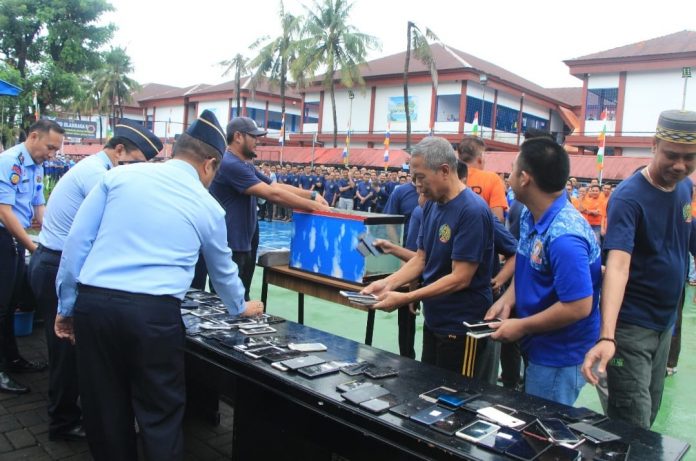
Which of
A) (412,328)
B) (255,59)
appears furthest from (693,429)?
(255,59)

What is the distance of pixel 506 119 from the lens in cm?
3077

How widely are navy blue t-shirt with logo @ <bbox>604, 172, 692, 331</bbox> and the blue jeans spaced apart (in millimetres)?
407

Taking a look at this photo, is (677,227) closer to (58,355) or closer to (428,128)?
(58,355)

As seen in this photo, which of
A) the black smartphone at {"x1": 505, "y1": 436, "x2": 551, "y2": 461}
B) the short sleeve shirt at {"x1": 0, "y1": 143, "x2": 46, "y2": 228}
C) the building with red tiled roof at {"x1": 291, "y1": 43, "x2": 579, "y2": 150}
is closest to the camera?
the black smartphone at {"x1": 505, "y1": 436, "x2": 551, "y2": 461}

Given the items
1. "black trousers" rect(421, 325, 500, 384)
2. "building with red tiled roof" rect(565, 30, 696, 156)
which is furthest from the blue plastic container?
"building with red tiled roof" rect(565, 30, 696, 156)

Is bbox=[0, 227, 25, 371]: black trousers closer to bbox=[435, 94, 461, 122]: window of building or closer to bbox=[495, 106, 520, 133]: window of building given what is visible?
bbox=[435, 94, 461, 122]: window of building

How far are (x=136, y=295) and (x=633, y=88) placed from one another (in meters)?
27.5

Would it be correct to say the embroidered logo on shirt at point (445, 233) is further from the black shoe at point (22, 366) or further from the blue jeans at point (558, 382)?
the black shoe at point (22, 366)

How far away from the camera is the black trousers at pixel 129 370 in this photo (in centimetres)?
208

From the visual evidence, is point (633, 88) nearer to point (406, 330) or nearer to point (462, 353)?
point (406, 330)

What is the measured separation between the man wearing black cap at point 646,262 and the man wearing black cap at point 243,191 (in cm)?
212

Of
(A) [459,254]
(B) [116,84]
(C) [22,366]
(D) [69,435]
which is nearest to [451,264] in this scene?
(A) [459,254]

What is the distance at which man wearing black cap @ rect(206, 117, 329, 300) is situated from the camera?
3951mm

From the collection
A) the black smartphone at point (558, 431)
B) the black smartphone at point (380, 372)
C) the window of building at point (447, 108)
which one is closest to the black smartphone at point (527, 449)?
the black smartphone at point (558, 431)
